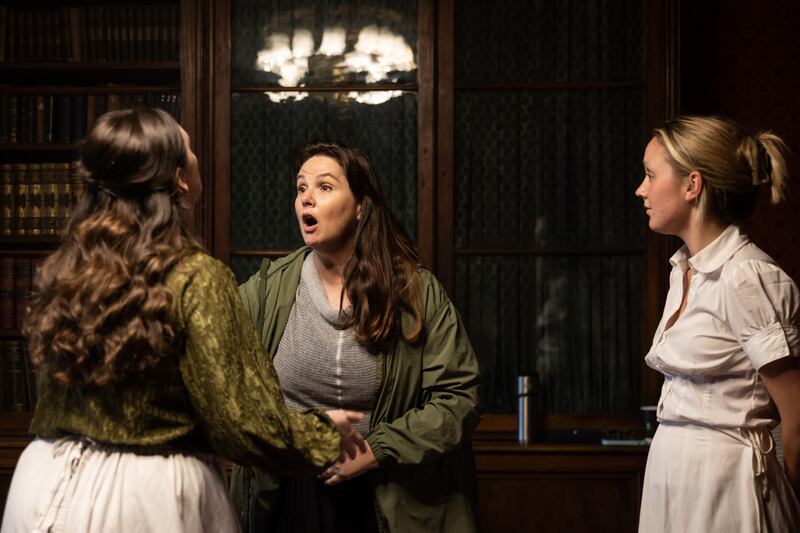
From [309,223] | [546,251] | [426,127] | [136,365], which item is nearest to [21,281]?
[426,127]

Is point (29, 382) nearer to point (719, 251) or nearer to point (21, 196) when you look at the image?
point (21, 196)

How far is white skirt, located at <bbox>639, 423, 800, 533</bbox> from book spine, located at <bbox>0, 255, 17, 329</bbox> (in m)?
2.79

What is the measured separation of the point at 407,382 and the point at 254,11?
1.98 meters

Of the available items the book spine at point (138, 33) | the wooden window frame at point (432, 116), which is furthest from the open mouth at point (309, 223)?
the book spine at point (138, 33)

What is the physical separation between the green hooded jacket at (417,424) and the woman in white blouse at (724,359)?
449 mm

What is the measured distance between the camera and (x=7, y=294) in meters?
4.00

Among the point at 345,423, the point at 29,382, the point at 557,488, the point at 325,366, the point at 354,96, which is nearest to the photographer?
the point at 345,423

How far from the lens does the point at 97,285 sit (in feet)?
5.39

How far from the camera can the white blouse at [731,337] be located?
2033 mm

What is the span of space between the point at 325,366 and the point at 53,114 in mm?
2181

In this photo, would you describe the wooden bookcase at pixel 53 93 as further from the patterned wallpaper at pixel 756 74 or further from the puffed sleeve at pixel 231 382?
the puffed sleeve at pixel 231 382

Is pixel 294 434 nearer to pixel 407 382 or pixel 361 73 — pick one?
pixel 407 382

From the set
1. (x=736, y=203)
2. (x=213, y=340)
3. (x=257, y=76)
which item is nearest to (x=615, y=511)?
(x=736, y=203)

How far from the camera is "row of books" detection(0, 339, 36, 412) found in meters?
3.97
